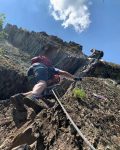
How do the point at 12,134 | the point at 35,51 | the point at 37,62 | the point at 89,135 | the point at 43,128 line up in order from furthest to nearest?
1. the point at 35,51
2. the point at 37,62
3. the point at 12,134
4. the point at 43,128
5. the point at 89,135

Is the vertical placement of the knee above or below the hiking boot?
above

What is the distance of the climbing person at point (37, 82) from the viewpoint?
12344 mm

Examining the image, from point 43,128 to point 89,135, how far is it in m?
1.54

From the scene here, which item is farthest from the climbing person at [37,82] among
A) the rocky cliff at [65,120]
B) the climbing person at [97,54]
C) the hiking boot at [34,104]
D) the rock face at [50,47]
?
the climbing person at [97,54]

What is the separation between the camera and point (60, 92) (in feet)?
51.4

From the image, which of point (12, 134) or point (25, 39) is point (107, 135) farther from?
point (25, 39)

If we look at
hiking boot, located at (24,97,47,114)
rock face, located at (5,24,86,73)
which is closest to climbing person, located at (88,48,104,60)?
rock face, located at (5,24,86,73)

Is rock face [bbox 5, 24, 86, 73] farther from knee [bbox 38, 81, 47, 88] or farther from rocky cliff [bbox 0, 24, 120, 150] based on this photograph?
knee [bbox 38, 81, 47, 88]

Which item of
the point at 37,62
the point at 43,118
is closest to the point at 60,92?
the point at 37,62

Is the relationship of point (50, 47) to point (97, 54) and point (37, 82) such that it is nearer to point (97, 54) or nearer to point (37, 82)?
point (97, 54)

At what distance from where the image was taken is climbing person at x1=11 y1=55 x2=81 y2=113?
40.5 ft

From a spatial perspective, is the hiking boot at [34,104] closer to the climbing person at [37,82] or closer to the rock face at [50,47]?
the climbing person at [37,82]

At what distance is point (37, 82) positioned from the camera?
14.7 metres

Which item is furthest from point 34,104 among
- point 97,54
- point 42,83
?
point 97,54
